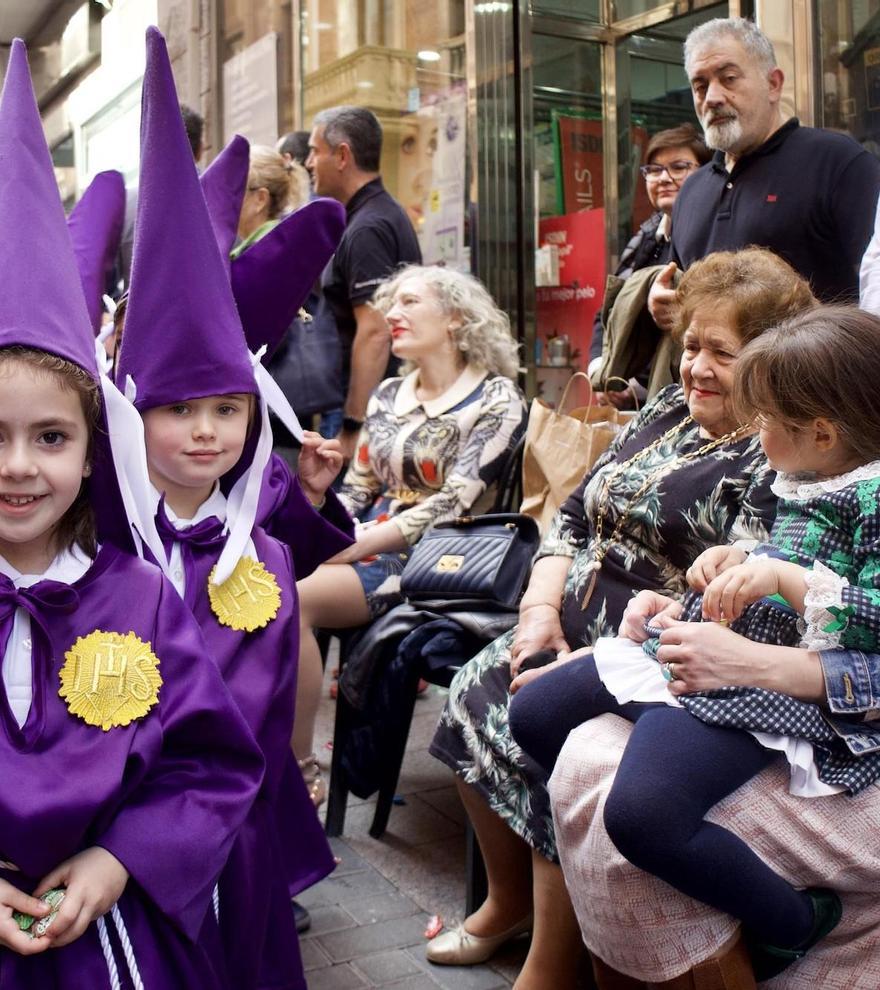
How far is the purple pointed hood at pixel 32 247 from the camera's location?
201 cm

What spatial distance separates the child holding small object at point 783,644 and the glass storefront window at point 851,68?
224 centimetres

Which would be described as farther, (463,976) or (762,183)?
(762,183)

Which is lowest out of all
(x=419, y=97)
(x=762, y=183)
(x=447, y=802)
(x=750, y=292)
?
(x=447, y=802)

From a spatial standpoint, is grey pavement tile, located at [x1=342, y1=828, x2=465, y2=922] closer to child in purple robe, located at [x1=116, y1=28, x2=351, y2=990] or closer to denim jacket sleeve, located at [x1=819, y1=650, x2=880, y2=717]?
child in purple robe, located at [x1=116, y1=28, x2=351, y2=990]

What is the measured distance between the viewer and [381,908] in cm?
327

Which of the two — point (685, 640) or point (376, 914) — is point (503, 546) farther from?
point (685, 640)

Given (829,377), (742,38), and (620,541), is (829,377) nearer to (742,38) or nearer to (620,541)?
(620,541)

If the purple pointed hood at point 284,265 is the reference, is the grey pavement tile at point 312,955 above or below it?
below

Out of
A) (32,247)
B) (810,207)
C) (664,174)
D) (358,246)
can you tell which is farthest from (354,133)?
(32,247)

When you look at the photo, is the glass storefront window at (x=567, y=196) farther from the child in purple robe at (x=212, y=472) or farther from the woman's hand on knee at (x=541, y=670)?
the child in purple robe at (x=212, y=472)

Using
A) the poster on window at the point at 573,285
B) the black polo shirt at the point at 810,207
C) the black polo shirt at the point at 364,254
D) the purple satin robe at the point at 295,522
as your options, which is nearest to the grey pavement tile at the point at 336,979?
the purple satin robe at the point at 295,522

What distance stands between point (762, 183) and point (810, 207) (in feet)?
0.58

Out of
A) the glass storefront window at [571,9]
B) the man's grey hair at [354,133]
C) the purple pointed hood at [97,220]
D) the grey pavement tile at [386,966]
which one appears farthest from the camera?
the glass storefront window at [571,9]

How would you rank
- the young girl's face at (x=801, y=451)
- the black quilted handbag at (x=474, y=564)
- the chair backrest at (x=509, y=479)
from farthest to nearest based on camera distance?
the chair backrest at (x=509, y=479)
the black quilted handbag at (x=474, y=564)
the young girl's face at (x=801, y=451)
